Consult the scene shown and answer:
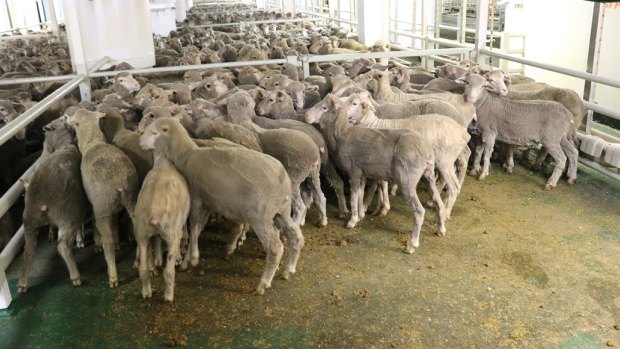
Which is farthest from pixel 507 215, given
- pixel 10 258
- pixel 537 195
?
pixel 10 258

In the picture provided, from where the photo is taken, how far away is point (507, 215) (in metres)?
5.43

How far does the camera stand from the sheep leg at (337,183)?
5.45m

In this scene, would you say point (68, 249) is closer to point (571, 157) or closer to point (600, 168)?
point (571, 157)

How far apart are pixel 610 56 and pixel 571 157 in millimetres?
4409

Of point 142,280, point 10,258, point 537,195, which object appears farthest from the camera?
point 537,195

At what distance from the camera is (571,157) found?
20.1ft

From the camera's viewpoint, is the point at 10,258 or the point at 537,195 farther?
the point at 537,195

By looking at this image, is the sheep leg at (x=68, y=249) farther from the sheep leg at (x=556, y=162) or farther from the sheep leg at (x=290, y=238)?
the sheep leg at (x=556, y=162)

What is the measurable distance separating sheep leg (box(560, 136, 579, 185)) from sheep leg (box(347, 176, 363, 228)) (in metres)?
2.61

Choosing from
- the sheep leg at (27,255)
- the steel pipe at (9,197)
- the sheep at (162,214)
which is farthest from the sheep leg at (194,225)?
the steel pipe at (9,197)

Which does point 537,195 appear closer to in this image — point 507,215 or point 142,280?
point 507,215

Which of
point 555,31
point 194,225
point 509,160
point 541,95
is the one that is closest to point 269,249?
point 194,225

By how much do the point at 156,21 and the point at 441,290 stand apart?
15.9m

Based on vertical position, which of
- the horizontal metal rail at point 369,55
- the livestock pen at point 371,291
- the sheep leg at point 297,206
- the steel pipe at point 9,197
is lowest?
the livestock pen at point 371,291
